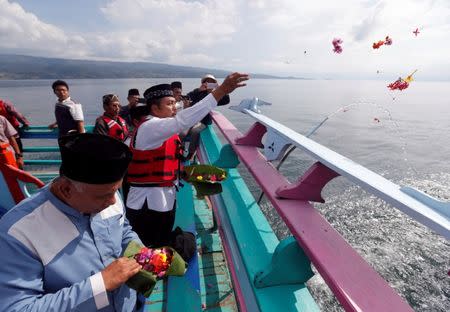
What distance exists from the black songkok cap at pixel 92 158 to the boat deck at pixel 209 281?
1696 millimetres

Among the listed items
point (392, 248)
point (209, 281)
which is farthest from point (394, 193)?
point (392, 248)

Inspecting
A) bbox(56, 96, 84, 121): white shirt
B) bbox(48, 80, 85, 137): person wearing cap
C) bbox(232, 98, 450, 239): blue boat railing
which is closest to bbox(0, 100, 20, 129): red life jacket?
bbox(48, 80, 85, 137): person wearing cap

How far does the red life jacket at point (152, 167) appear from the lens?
288cm

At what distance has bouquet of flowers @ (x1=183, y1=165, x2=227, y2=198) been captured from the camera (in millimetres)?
2836

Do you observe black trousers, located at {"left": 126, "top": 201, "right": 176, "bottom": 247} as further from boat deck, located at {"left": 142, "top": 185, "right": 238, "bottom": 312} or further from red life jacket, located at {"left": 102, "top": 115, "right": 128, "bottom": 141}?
red life jacket, located at {"left": 102, "top": 115, "right": 128, "bottom": 141}

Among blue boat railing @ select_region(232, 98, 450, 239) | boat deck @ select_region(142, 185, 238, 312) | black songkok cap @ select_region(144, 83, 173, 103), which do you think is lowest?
boat deck @ select_region(142, 185, 238, 312)

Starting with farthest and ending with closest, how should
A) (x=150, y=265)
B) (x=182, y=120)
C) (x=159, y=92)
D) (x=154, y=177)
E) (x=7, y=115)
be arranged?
(x=7, y=115)
(x=154, y=177)
(x=159, y=92)
(x=182, y=120)
(x=150, y=265)

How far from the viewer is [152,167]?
288 centimetres

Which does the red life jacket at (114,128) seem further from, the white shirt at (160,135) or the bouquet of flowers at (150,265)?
the bouquet of flowers at (150,265)

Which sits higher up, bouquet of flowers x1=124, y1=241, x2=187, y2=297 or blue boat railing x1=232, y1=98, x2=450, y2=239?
blue boat railing x1=232, y1=98, x2=450, y2=239

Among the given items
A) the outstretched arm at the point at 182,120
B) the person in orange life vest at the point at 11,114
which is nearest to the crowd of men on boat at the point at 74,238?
the outstretched arm at the point at 182,120

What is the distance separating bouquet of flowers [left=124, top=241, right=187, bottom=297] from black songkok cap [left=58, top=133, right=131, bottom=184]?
50 centimetres

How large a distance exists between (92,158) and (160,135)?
1246 millimetres

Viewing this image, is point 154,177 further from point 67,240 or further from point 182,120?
point 67,240
